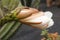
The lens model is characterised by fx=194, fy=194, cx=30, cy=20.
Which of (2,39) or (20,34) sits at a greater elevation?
(2,39)

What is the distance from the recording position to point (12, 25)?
51cm

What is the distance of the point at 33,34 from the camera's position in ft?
5.32

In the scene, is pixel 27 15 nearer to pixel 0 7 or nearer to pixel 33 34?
pixel 0 7

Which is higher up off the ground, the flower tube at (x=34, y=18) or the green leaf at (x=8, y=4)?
the green leaf at (x=8, y=4)

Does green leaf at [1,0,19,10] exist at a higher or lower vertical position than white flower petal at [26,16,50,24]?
higher

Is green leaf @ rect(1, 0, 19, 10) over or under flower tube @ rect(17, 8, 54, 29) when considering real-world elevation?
over

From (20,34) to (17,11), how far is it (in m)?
1.13

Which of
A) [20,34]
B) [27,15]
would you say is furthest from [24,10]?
[20,34]

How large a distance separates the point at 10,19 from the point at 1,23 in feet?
0.09

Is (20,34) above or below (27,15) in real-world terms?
below

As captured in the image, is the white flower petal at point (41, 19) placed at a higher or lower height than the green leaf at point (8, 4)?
lower

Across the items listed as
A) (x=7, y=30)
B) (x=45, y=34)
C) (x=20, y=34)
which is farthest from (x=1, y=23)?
(x=20, y=34)

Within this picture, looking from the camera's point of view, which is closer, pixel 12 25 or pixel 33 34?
pixel 12 25

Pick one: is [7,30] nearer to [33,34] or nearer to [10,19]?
[10,19]
